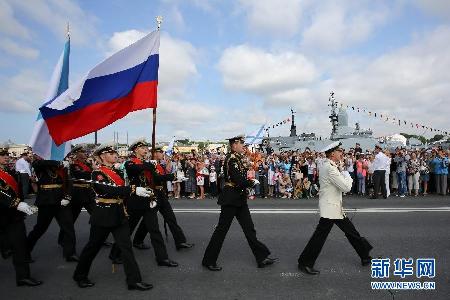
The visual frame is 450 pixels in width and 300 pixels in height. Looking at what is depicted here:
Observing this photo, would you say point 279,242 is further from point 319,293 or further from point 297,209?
point 297,209

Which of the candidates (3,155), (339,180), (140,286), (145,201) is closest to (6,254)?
(3,155)

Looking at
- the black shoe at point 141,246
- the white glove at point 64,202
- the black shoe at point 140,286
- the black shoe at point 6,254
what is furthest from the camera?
the black shoe at point 141,246

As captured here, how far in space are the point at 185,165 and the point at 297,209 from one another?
6381 mm

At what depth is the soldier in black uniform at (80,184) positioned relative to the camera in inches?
268

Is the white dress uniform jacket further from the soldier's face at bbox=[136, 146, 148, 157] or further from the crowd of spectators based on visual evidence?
the crowd of spectators

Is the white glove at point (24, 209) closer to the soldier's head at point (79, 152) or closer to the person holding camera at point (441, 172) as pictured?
the soldier's head at point (79, 152)

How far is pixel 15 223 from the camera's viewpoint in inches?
203

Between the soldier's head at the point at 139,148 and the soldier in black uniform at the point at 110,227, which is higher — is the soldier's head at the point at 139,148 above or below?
above

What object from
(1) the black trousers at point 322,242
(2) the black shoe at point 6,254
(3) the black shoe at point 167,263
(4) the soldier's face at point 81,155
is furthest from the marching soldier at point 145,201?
(2) the black shoe at point 6,254

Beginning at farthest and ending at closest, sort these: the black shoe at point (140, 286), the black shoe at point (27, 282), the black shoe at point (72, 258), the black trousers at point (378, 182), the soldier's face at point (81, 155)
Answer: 1. the black trousers at point (378, 182)
2. the soldier's face at point (81, 155)
3. the black shoe at point (72, 258)
4. the black shoe at point (27, 282)
5. the black shoe at point (140, 286)

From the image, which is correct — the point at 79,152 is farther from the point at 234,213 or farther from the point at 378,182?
the point at 378,182

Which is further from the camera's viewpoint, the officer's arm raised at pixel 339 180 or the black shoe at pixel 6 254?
the black shoe at pixel 6 254

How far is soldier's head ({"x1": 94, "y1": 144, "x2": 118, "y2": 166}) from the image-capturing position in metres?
5.06

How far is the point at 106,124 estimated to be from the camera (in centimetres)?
616
